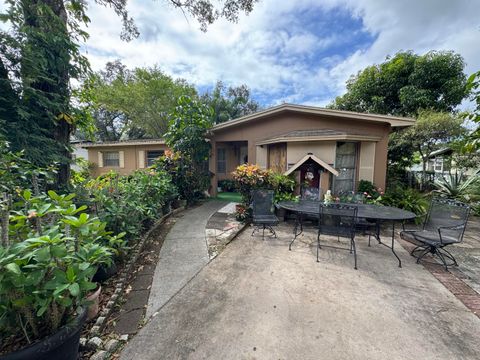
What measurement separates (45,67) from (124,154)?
31.0 feet

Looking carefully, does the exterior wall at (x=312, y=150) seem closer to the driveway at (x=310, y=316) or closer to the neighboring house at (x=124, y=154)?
the driveway at (x=310, y=316)

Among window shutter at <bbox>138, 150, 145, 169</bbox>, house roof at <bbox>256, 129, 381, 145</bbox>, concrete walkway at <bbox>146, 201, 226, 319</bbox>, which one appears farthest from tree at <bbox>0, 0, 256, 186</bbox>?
window shutter at <bbox>138, 150, 145, 169</bbox>

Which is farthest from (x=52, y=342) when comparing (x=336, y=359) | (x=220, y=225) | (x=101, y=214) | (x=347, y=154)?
(x=347, y=154)

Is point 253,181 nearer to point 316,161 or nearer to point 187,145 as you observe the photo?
point 316,161

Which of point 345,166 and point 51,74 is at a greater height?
point 51,74

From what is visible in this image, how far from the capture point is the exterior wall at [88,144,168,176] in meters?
11.5

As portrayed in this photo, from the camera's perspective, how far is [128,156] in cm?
1194

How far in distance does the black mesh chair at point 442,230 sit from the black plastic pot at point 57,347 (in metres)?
5.12

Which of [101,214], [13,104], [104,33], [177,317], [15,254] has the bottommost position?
[177,317]

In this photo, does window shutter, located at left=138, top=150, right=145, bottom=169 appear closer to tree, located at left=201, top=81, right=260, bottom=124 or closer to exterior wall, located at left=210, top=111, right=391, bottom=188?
exterior wall, located at left=210, top=111, right=391, bottom=188

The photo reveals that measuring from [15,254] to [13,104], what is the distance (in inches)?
132

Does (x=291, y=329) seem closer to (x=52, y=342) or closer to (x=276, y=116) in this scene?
(x=52, y=342)

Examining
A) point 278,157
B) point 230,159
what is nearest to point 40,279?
point 278,157

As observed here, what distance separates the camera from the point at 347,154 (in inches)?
252
